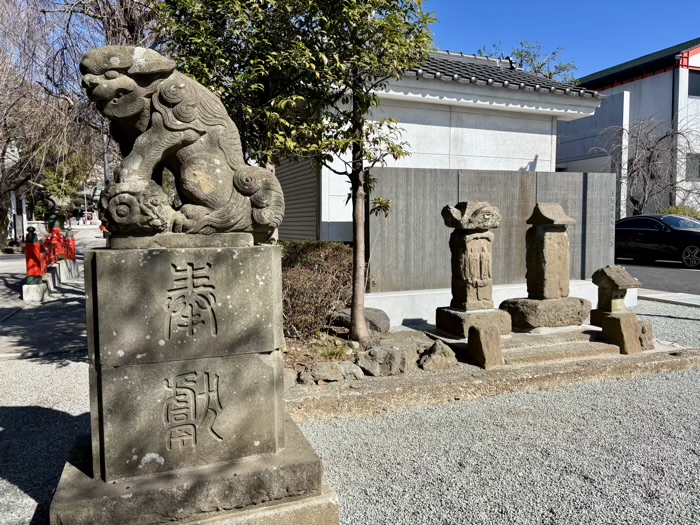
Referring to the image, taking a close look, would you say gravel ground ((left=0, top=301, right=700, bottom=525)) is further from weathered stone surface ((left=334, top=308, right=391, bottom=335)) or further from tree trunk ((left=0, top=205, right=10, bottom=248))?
tree trunk ((left=0, top=205, right=10, bottom=248))

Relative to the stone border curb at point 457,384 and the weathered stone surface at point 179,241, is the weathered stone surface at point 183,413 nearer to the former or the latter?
the weathered stone surface at point 179,241

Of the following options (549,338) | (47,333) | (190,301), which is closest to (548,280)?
(549,338)

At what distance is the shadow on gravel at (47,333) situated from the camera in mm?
6504

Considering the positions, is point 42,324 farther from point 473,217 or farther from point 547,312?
point 547,312

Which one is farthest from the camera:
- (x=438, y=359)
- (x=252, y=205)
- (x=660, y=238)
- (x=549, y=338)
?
(x=660, y=238)

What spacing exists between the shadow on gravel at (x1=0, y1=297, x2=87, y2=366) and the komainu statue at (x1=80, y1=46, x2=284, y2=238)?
4482 mm

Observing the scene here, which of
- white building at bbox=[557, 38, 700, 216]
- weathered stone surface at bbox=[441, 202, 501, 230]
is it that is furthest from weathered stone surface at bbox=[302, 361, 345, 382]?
white building at bbox=[557, 38, 700, 216]

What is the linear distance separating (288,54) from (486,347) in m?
3.63

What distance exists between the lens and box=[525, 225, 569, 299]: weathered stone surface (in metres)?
6.38

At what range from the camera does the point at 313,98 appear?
17.7ft

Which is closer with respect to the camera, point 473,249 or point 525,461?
point 525,461

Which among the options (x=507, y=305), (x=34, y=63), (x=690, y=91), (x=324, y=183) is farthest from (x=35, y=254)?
(x=690, y=91)

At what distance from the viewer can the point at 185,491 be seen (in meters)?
2.48

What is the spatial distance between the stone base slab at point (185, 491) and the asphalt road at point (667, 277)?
11.6m
